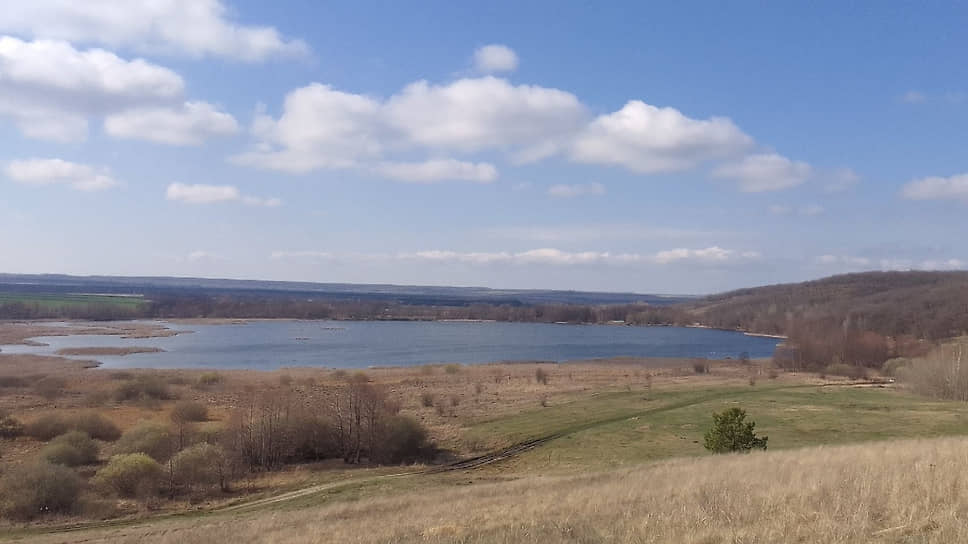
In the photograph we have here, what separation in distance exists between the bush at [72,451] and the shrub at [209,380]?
28182 millimetres

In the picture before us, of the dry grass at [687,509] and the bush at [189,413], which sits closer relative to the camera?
the dry grass at [687,509]

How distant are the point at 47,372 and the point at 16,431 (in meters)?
34.9

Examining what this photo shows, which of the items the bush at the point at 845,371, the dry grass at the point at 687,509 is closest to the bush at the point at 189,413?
the dry grass at the point at 687,509

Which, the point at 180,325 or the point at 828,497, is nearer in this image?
the point at 828,497

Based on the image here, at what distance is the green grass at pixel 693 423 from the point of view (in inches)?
1014

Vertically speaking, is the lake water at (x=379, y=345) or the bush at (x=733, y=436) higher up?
the bush at (x=733, y=436)

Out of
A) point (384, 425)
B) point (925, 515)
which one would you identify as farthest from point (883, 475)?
point (384, 425)

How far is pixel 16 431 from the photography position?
3928 cm

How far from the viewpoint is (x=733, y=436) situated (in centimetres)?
2152

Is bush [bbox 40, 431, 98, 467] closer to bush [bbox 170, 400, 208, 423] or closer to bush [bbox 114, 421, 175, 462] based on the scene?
bush [bbox 114, 421, 175, 462]

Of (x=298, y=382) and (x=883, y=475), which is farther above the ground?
(x=883, y=475)

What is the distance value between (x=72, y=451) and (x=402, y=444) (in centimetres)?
1536

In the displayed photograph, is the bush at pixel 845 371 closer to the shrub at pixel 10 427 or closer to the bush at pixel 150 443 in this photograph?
the bush at pixel 150 443

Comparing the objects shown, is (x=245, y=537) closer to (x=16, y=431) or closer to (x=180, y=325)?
(x=16, y=431)
